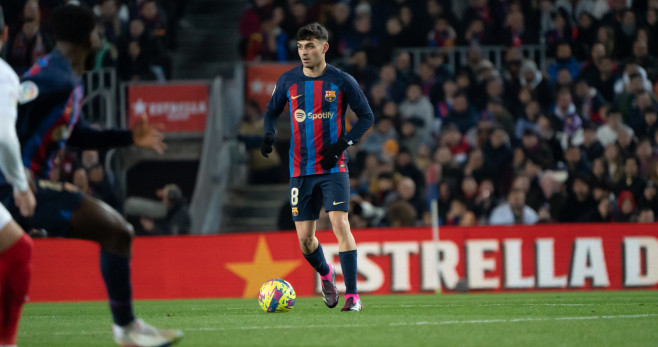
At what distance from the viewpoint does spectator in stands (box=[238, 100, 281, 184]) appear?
1736cm

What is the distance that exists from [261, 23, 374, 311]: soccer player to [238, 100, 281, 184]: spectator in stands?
7870 mm

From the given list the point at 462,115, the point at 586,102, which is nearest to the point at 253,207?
the point at 462,115

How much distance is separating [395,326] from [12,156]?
3.07 metres

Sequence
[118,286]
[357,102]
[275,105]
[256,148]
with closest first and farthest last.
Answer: [118,286] < [357,102] < [275,105] < [256,148]

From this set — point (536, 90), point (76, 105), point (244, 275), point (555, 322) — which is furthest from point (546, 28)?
point (76, 105)

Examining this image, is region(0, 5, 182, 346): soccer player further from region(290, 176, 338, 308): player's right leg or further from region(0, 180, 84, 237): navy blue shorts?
region(290, 176, 338, 308): player's right leg

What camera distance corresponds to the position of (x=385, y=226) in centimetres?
1580

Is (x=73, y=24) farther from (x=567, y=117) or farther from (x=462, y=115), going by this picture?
(x=567, y=117)

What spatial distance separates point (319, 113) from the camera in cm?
923

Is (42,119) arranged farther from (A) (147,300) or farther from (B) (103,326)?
(A) (147,300)

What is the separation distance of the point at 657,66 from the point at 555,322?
11119 mm

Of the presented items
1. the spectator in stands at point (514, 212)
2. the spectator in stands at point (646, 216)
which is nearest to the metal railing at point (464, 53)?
the spectator in stands at point (514, 212)

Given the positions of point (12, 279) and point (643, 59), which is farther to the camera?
point (643, 59)

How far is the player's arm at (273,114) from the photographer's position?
30.8ft
